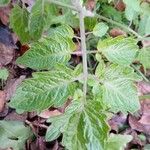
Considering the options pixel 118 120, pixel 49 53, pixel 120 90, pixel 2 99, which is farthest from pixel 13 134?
pixel 120 90

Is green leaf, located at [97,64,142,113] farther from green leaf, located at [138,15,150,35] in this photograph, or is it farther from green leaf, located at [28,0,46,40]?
green leaf, located at [138,15,150,35]

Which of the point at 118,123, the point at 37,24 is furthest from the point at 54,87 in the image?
the point at 118,123

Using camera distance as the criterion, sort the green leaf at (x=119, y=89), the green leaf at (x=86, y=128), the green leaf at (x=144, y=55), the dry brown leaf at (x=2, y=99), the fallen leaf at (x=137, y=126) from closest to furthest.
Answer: the green leaf at (x=86, y=128), the green leaf at (x=119, y=89), the green leaf at (x=144, y=55), the dry brown leaf at (x=2, y=99), the fallen leaf at (x=137, y=126)

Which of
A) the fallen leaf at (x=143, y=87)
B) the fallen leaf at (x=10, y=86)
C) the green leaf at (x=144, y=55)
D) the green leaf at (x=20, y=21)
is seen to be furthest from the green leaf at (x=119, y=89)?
the fallen leaf at (x=143, y=87)

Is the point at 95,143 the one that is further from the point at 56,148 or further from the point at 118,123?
the point at 118,123

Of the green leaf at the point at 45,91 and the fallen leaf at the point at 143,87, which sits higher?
the green leaf at the point at 45,91

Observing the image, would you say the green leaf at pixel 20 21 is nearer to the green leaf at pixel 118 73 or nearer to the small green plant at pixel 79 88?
the small green plant at pixel 79 88
